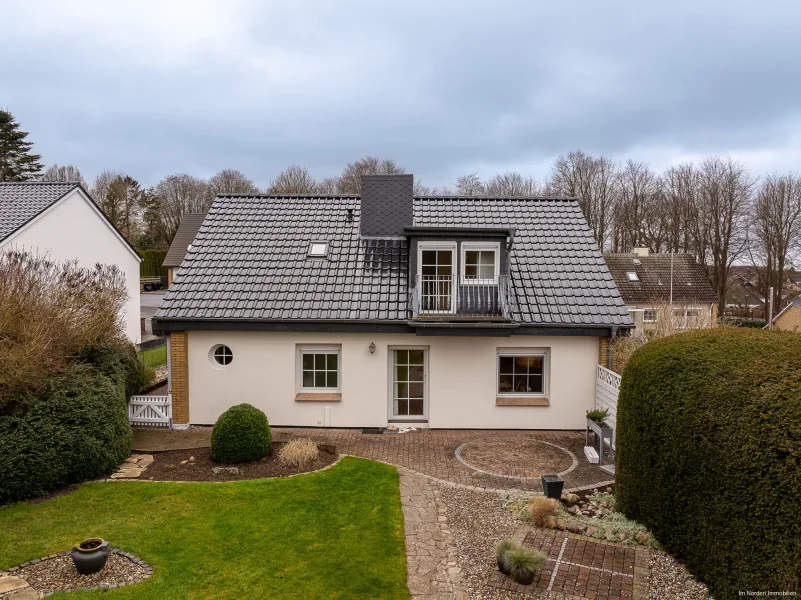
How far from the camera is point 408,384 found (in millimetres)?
12570

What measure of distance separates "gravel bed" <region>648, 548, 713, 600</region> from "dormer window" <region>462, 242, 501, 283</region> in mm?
7276

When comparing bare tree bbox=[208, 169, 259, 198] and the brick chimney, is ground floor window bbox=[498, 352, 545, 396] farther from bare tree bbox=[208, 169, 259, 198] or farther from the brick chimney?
bare tree bbox=[208, 169, 259, 198]

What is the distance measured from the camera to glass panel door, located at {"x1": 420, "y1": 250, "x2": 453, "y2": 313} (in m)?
12.6

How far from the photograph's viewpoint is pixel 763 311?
40.4 metres

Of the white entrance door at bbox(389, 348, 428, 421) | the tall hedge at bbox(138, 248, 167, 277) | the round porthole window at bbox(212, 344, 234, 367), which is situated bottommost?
the white entrance door at bbox(389, 348, 428, 421)

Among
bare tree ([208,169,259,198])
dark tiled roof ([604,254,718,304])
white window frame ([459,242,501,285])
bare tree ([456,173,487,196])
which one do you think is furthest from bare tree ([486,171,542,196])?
white window frame ([459,242,501,285])

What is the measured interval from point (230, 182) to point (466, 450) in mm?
49823

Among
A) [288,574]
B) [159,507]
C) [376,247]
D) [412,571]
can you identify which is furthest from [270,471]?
[376,247]

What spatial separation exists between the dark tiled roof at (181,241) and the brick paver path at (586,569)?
40.3 m

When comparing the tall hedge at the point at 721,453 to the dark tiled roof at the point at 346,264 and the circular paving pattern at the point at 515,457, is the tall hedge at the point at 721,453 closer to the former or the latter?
the circular paving pattern at the point at 515,457

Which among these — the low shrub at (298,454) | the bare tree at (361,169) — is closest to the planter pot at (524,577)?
the low shrub at (298,454)

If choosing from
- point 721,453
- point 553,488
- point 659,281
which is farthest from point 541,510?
point 659,281

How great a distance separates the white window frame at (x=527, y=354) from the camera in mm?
12414

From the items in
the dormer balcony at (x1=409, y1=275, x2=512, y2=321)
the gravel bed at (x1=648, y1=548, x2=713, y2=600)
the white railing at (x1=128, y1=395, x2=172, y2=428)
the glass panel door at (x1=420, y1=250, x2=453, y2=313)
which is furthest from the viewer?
the glass panel door at (x1=420, y1=250, x2=453, y2=313)
